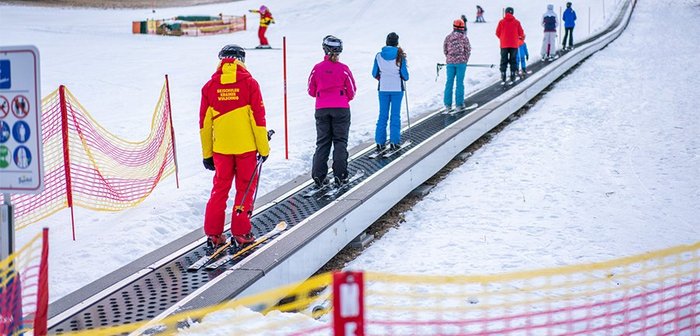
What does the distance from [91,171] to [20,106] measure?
252 inches

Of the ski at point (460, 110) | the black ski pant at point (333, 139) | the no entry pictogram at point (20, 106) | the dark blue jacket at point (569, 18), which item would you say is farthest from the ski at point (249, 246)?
the dark blue jacket at point (569, 18)

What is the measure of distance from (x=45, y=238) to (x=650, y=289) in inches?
172

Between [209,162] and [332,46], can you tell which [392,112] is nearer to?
[332,46]

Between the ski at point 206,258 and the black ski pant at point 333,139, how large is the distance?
2.25 m

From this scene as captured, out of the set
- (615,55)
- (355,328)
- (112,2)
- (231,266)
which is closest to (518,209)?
(231,266)

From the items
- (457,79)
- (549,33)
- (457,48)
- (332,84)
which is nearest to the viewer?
(332,84)

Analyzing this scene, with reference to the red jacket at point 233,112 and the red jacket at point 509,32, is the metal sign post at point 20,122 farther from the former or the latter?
the red jacket at point 509,32

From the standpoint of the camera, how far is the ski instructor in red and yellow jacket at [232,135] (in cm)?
633

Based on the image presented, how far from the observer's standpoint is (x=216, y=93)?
634cm

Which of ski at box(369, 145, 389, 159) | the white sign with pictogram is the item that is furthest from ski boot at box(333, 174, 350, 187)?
the white sign with pictogram

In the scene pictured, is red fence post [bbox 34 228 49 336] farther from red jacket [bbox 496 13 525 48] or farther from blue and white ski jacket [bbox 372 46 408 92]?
red jacket [bbox 496 13 525 48]

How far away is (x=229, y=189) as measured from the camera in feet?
21.3

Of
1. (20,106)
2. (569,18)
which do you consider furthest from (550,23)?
(20,106)

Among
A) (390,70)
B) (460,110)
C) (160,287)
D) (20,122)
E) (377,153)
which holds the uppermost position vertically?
(390,70)
